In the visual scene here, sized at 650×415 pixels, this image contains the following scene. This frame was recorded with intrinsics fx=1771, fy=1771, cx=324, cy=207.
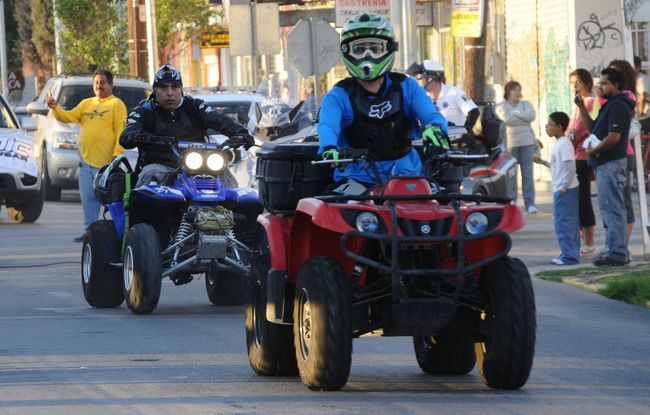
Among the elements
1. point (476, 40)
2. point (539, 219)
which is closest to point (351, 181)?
point (539, 219)

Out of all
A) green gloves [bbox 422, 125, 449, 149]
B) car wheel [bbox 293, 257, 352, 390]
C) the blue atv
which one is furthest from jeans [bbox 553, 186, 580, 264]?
car wheel [bbox 293, 257, 352, 390]

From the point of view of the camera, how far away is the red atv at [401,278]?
8453mm

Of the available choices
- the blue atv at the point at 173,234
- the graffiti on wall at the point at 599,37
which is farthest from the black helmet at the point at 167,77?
the graffiti on wall at the point at 599,37

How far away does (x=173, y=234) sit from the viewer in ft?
43.5

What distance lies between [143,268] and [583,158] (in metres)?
6.02

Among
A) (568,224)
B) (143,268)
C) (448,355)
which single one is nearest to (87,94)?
(568,224)

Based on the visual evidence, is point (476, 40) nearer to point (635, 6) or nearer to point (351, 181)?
point (635, 6)

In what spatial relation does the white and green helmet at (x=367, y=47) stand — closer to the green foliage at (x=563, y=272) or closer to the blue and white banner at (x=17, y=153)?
the green foliage at (x=563, y=272)

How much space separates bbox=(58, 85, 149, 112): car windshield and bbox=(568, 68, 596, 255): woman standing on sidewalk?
11.7m

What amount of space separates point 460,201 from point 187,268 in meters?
4.31

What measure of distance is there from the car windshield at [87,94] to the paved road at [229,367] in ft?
42.4

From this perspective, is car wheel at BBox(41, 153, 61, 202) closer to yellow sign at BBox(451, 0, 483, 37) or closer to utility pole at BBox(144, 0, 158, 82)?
utility pole at BBox(144, 0, 158, 82)

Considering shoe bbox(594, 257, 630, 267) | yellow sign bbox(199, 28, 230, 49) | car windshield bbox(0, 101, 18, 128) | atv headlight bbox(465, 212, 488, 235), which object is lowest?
shoe bbox(594, 257, 630, 267)

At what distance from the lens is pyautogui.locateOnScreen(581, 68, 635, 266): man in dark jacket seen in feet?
52.1
